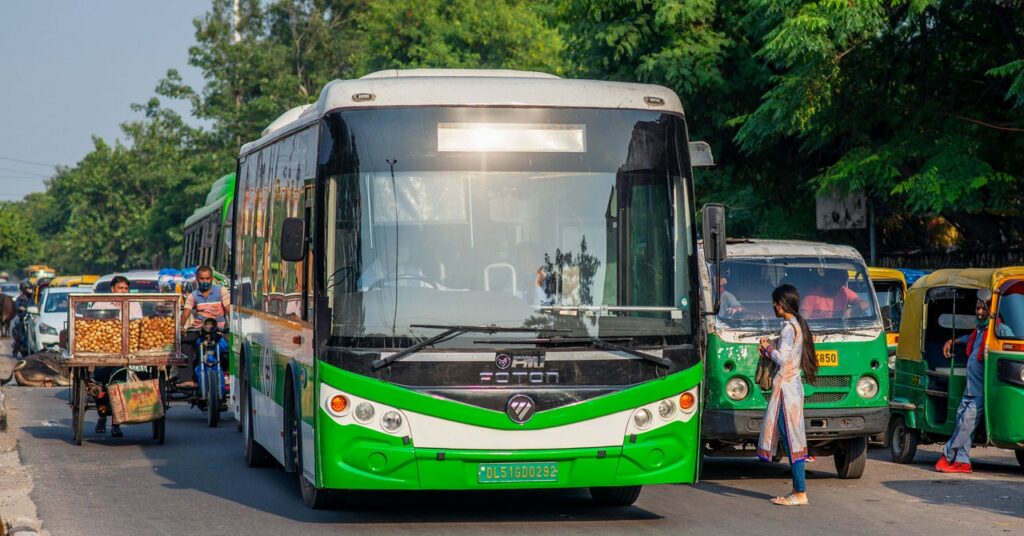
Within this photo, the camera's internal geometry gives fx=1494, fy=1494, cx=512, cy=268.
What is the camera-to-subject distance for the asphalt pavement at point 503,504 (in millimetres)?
→ 10273

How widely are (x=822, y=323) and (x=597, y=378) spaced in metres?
4.09

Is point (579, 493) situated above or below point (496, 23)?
below

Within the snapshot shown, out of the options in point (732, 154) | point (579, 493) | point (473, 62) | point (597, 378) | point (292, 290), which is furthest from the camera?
point (473, 62)

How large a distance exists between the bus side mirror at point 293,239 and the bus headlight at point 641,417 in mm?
2457

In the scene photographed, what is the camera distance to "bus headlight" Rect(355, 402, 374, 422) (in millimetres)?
9555

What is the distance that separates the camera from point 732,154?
27172 millimetres

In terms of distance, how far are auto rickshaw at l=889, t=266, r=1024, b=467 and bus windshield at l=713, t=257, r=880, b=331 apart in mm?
1297

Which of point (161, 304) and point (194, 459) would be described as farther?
point (161, 304)

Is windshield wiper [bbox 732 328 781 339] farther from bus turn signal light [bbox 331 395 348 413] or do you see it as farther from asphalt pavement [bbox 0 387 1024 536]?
A: bus turn signal light [bbox 331 395 348 413]

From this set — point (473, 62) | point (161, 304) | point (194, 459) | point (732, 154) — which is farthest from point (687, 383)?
point (473, 62)

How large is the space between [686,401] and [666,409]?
0.17m

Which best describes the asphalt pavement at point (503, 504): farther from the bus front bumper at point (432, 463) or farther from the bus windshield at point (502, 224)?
the bus windshield at point (502, 224)

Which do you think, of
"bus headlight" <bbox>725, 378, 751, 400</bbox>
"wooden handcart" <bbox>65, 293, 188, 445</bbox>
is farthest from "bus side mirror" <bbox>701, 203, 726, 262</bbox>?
"wooden handcart" <bbox>65, 293, 188, 445</bbox>

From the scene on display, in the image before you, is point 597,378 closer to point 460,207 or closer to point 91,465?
point 460,207
